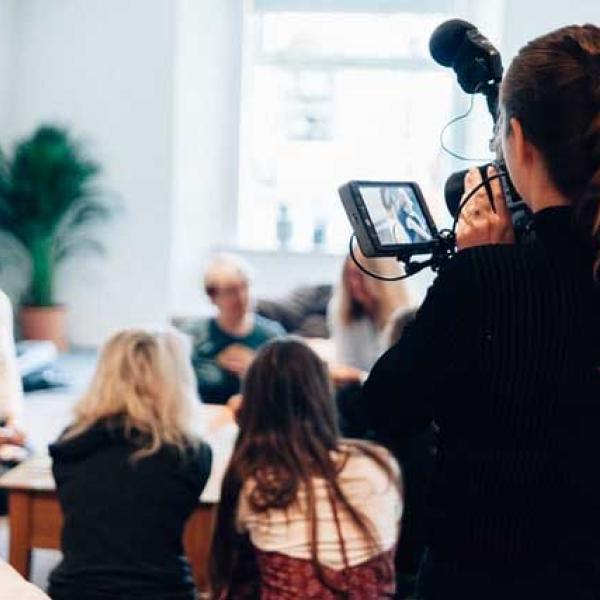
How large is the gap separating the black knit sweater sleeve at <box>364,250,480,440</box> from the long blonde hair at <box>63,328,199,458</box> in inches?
54.5

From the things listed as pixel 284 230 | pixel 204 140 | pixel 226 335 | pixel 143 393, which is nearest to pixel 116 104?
pixel 204 140

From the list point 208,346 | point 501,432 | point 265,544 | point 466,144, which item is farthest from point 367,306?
point 466,144

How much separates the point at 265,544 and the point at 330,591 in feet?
0.54

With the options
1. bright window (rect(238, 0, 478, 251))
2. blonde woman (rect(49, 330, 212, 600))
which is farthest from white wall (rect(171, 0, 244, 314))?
blonde woman (rect(49, 330, 212, 600))

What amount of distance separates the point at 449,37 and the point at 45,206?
5565 mm

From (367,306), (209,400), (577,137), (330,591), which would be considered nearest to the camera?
(577,137)

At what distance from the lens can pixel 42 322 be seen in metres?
6.68

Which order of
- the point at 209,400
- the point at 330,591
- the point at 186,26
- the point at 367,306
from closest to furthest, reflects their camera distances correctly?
the point at 330,591
the point at 367,306
the point at 209,400
the point at 186,26

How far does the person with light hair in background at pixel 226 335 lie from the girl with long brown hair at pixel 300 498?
1356 millimetres

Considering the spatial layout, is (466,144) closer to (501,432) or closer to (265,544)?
(265,544)

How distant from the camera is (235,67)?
7086mm

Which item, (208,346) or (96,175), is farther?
(96,175)

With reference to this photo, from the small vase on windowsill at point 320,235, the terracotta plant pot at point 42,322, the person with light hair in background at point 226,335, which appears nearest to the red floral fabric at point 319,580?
the person with light hair in background at point 226,335

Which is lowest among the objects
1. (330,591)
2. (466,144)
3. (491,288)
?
(330,591)
